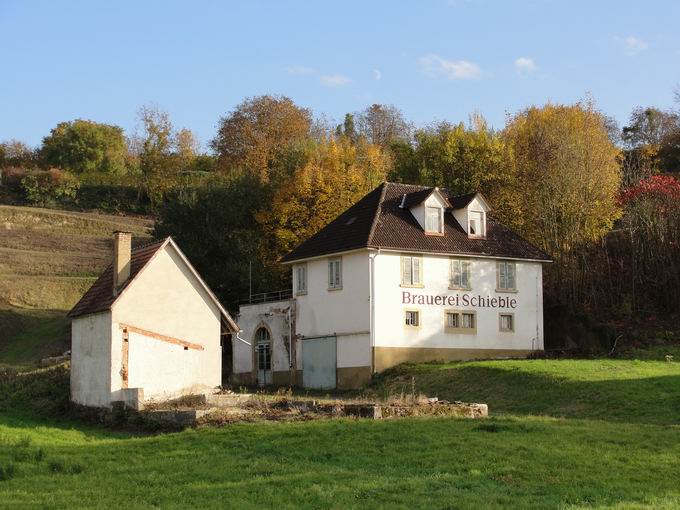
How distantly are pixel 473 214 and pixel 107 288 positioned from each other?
20.3 meters

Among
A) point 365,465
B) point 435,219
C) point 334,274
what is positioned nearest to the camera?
point 365,465

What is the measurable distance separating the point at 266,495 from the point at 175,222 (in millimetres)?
44391

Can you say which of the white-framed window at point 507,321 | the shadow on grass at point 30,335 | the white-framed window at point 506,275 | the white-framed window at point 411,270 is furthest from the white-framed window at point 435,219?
the shadow on grass at point 30,335

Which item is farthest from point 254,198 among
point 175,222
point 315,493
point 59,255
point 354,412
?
point 315,493

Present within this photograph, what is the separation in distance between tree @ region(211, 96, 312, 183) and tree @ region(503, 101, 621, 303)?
27324mm

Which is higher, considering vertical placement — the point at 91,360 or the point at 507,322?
the point at 507,322

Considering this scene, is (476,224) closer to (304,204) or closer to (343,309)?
(343,309)

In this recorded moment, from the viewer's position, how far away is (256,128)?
87812mm

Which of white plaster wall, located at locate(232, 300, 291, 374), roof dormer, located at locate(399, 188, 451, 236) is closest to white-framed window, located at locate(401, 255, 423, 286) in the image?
roof dormer, located at locate(399, 188, 451, 236)

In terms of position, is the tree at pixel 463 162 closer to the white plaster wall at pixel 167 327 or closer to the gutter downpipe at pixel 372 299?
the gutter downpipe at pixel 372 299

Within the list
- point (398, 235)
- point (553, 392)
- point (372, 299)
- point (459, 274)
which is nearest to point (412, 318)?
point (372, 299)

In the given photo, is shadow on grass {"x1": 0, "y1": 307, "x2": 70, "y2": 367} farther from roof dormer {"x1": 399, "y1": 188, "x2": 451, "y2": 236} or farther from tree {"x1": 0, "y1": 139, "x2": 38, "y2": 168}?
tree {"x1": 0, "y1": 139, "x2": 38, "y2": 168}

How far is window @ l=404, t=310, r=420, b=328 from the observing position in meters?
45.3

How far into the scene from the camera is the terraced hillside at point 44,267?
2431 inches
